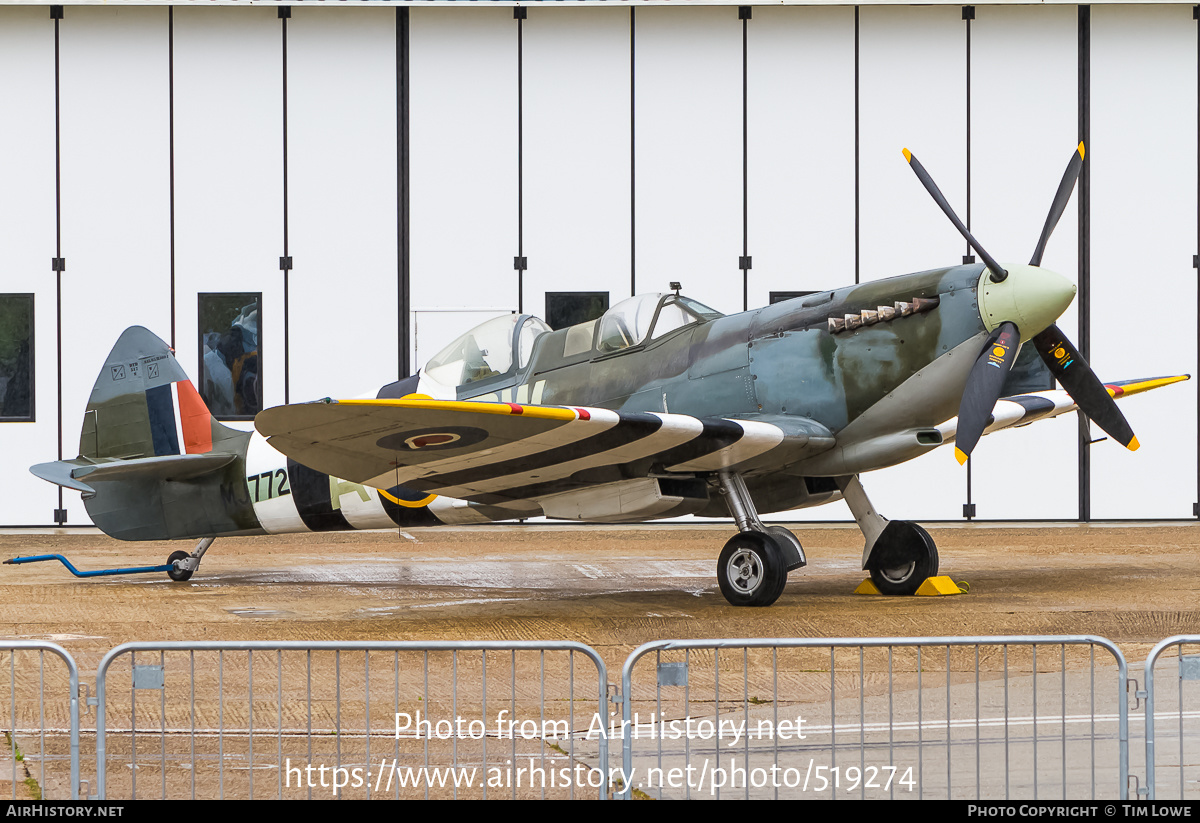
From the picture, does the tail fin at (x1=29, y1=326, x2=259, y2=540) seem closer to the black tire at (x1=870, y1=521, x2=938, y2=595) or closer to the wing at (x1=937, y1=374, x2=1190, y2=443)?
the black tire at (x1=870, y1=521, x2=938, y2=595)

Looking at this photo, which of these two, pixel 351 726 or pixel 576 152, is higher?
pixel 576 152

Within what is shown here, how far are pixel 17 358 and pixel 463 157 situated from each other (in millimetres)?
7270

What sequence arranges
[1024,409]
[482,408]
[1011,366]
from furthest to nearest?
[1024,409] < [1011,366] < [482,408]

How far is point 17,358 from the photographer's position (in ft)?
60.8

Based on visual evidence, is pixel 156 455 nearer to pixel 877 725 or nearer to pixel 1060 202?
pixel 1060 202

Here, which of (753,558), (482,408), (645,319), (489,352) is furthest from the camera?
(489,352)

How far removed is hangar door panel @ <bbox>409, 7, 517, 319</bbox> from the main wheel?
996cm

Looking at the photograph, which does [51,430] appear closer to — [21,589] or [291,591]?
[21,589]

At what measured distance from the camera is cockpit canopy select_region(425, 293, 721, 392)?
10266 mm

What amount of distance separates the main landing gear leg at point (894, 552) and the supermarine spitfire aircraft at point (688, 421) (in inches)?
0.6

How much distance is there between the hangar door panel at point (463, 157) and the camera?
738 inches

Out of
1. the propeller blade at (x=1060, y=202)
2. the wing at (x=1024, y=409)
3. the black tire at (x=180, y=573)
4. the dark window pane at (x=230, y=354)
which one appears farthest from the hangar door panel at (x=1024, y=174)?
the black tire at (x=180, y=573)

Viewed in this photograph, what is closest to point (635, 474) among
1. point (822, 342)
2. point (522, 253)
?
point (822, 342)

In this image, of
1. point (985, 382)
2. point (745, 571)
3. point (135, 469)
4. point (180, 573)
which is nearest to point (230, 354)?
point (180, 573)
